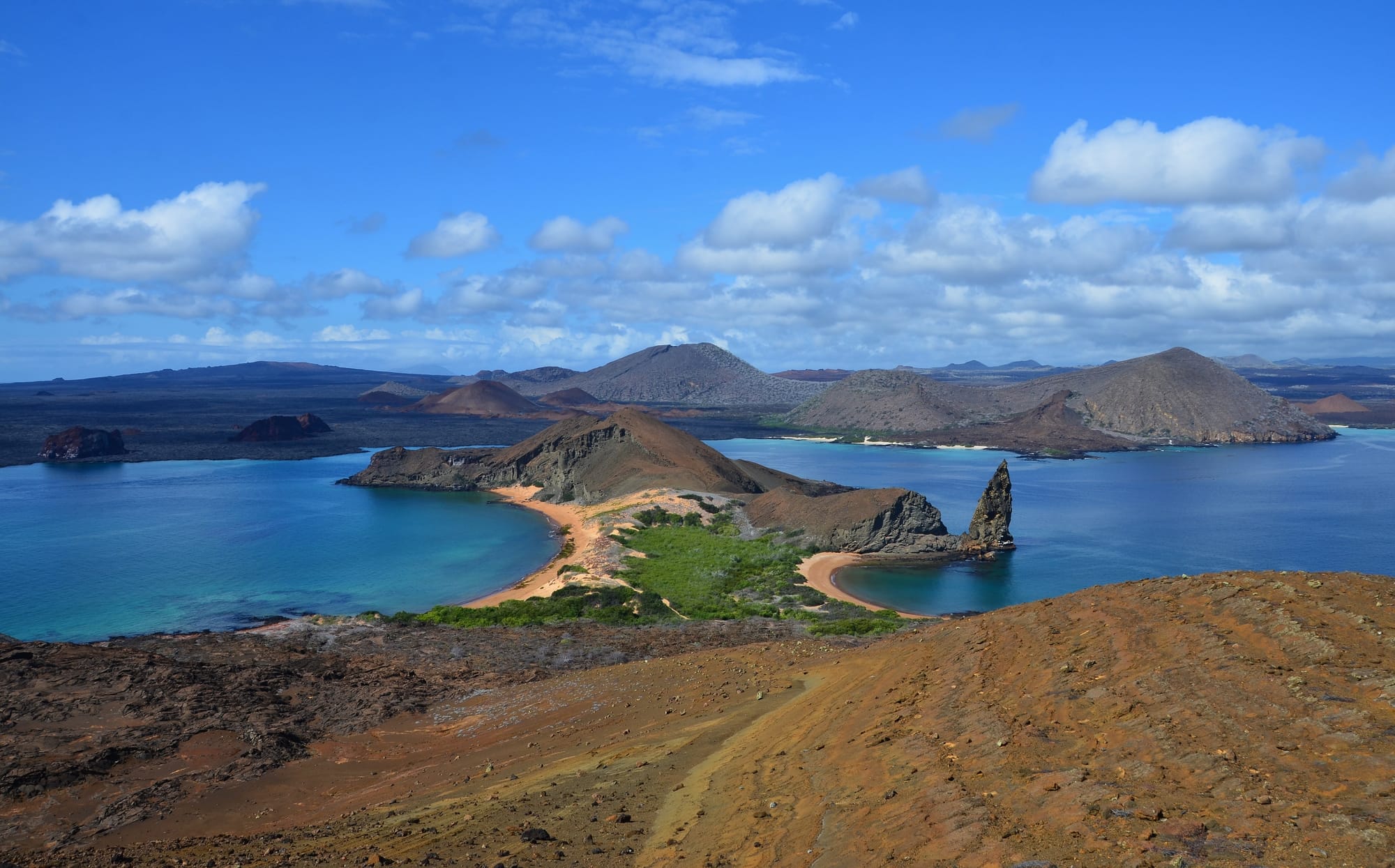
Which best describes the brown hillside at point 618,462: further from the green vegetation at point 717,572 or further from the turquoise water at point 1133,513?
the turquoise water at point 1133,513

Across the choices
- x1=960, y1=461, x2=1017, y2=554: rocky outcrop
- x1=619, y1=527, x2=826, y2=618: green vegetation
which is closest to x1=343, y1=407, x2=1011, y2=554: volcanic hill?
x1=960, y1=461, x2=1017, y2=554: rocky outcrop

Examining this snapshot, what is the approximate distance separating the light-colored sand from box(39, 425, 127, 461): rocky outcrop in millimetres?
109023

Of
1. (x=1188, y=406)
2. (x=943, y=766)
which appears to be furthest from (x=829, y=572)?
(x=1188, y=406)

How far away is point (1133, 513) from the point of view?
83.2 metres

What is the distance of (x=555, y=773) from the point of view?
1602 centimetres

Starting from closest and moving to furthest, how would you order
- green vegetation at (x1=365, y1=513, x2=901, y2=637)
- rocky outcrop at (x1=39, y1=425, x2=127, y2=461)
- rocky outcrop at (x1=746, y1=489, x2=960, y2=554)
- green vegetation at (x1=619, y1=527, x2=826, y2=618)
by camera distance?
green vegetation at (x1=365, y1=513, x2=901, y2=637), green vegetation at (x1=619, y1=527, x2=826, y2=618), rocky outcrop at (x1=746, y1=489, x2=960, y2=554), rocky outcrop at (x1=39, y1=425, x2=127, y2=461)

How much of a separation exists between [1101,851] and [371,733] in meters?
18.3

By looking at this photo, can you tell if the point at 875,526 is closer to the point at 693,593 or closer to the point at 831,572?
the point at 831,572

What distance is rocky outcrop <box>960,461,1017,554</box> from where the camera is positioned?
63.4 meters

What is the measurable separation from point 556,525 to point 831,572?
94.5ft

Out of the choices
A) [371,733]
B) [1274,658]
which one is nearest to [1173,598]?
[1274,658]

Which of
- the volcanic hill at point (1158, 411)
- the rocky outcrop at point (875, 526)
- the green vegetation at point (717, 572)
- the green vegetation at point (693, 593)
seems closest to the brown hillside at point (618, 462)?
the rocky outcrop at point (875, 526)

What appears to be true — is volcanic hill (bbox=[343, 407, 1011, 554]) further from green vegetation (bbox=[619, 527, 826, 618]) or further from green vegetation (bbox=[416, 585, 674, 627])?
green vegetation (bbox=[416, 585, 674, 627])

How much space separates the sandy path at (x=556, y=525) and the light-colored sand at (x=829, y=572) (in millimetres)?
15107
